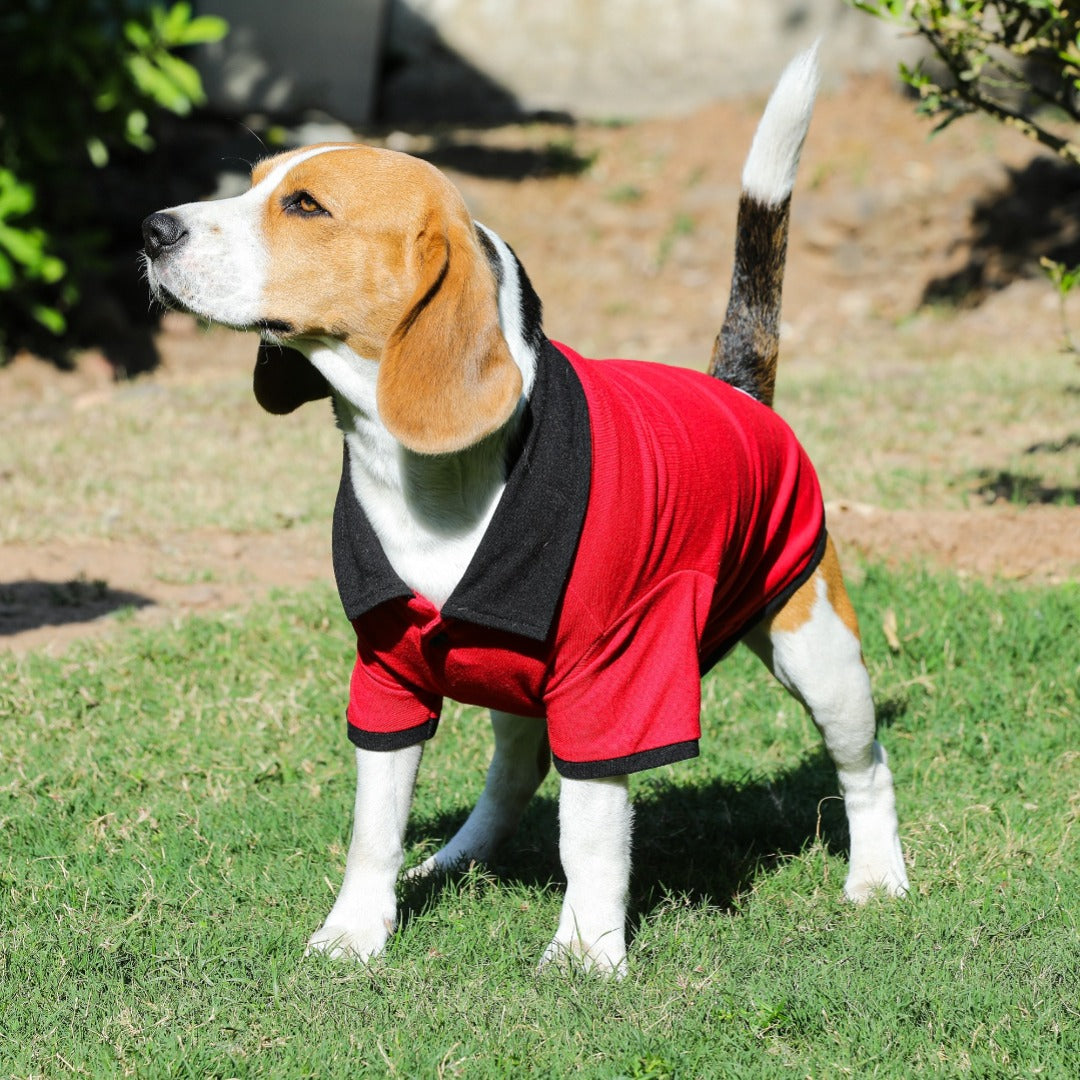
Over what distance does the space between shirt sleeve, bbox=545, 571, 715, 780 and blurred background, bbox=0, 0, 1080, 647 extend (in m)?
→ 2.26

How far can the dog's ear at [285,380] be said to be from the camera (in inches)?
130

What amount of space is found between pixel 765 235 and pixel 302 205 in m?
1.47

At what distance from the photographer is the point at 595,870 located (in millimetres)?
3145

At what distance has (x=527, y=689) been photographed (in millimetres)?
3090

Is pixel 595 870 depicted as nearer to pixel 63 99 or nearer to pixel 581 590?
pixel 581 590

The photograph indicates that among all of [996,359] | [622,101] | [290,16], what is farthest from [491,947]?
[622,101]

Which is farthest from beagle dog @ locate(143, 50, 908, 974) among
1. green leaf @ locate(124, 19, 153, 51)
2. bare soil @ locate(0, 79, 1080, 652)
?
green leaf @ locate(124, 19, 153, 51)

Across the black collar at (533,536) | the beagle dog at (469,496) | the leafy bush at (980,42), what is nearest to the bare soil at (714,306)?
the leafy bush at (980,42)

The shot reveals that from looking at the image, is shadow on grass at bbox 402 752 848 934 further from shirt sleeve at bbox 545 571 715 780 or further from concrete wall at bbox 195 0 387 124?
concrete wall at bbox 195 0 387 124

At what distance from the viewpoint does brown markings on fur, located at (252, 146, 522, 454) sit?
284cm

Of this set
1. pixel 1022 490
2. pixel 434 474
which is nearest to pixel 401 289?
pixel 434 474

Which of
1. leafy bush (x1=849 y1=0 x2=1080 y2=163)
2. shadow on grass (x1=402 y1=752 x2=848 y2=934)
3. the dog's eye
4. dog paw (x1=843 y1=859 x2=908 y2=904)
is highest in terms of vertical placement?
the dog's eye

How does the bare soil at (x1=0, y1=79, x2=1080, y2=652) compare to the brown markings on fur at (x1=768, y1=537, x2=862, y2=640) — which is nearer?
the brown markings on fur at (x1=768, y1=537, x2=862, y2=640)

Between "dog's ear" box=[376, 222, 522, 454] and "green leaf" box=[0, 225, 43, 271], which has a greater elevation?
"dog's ear" box=[376, 222, 522, 454]
